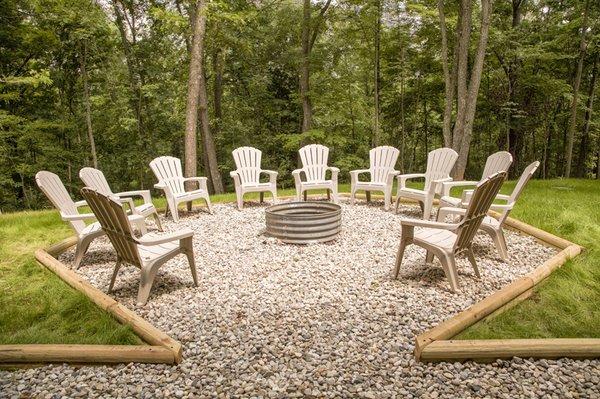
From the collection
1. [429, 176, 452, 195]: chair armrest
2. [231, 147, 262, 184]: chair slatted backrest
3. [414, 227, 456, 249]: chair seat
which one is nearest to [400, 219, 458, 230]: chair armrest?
[414, 227, 456, 249]: chair seat

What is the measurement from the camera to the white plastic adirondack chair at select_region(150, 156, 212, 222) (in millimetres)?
5555

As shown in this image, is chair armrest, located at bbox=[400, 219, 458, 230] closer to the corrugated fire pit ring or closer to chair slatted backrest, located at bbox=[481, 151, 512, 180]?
the corrugated fire pit ring

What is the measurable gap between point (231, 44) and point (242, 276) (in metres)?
7.76

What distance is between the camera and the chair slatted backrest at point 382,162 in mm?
6312

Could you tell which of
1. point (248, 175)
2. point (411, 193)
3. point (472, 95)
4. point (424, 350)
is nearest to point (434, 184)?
point (411, 193)

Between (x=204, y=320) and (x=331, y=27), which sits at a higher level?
(x=331, y=27)

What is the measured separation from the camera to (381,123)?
13.5 m

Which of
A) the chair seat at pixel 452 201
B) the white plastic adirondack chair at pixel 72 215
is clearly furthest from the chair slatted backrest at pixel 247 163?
the chair seat at pixel 452 201

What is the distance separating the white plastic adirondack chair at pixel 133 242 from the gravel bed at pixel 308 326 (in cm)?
26

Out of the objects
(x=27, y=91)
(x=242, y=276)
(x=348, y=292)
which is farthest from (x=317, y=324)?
(x=27, y=91)

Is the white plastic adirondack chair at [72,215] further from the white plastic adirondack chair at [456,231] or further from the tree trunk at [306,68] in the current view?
the tree trunk at [306,68]

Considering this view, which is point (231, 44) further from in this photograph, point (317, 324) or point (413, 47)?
point (317, 324)

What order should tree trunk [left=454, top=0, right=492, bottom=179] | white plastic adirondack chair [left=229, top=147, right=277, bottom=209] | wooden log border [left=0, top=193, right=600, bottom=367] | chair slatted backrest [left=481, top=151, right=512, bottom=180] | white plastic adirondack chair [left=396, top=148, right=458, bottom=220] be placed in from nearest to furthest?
wooden log border [left=0, top=193, right=600, bottom=367], chair slatted backrest [left=481, top=151, right=512, bottom=180], white plastic adirondack chair [left=396, top=148, right=458, bottom=220], white plastic adirondack chair [left=229, top=147, right=277, bottom=209], tree trunk [left=454, top=0, right=492, bottom=179]

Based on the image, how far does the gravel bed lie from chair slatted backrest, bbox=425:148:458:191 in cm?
142
